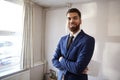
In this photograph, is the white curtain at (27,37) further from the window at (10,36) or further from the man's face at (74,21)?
the man's face at (74,21)

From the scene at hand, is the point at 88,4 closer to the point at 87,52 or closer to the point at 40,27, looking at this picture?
the point at 40,27

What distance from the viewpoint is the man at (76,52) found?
1561 mm

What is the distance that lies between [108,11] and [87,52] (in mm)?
1677

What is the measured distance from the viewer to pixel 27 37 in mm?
2877

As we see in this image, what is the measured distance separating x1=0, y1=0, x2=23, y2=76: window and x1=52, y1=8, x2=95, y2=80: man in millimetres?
1361

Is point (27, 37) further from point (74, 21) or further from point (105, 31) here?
point (105, 31)

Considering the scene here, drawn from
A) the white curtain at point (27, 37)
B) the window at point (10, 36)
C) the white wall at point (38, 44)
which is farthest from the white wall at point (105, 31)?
the window at point (10, 36)

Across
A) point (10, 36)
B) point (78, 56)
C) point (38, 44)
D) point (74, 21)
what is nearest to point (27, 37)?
point (10, 36)

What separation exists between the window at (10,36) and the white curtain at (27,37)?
A: 104mm

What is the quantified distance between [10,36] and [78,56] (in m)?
1.72

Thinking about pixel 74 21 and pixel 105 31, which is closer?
pixel 74 21

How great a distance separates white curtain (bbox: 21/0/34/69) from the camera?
2820mm

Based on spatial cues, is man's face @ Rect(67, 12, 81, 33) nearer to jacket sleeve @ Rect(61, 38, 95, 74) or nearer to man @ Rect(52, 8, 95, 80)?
man @ Rect(52, 8, 95, 80)

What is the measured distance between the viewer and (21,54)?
2791mm
